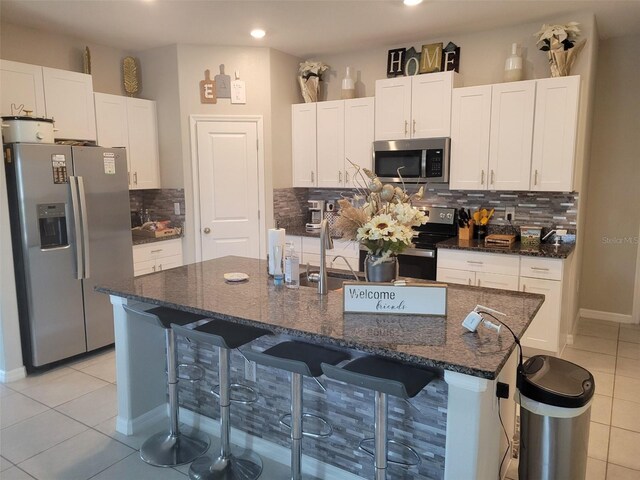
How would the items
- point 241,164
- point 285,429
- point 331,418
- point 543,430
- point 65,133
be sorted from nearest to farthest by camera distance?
1. point 543,430
2. point 331,418
3. point 285,429
4. point 65,133
5. point 241,164

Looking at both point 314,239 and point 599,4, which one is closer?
point 599,4

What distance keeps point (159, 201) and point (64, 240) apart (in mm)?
1393

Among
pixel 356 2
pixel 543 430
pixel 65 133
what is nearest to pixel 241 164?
pixel 65 133

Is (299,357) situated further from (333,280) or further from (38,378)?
(38,378)

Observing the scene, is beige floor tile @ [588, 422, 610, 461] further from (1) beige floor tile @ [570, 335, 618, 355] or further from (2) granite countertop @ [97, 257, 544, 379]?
(1) beige floor tile @ [570, 335, 618, 355]

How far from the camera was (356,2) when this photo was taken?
3.42 m

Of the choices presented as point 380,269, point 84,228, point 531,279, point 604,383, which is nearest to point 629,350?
point 604,383

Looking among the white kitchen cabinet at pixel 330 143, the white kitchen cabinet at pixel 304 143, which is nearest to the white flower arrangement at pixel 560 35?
the white kitchen cabinet at pixel 330 143

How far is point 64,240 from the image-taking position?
3568mm

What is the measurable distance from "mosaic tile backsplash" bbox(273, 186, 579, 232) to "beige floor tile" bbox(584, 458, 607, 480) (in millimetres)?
2083

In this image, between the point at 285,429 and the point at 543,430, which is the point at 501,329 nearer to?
the point at 543,430

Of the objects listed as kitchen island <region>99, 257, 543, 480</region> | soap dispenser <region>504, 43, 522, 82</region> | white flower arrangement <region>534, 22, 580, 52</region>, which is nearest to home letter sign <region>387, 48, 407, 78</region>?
soap dispenser <region>504, 43, 522, 82</region>

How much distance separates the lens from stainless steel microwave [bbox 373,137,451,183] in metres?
4.13

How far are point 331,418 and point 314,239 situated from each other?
8.43 feet
